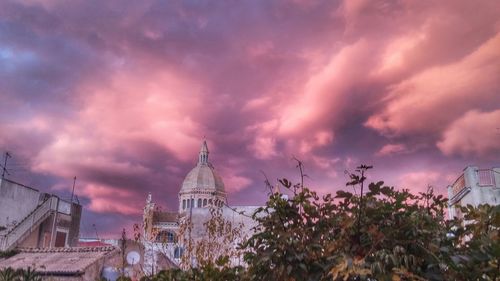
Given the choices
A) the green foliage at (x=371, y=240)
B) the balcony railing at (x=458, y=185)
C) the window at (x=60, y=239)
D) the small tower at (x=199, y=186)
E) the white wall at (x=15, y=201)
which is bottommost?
the green foliage at (x=371, y=240)

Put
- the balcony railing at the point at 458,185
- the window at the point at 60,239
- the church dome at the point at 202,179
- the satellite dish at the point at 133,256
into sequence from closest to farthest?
the satellite dish at the point at 133,256
the balcony railing at the point at 458,185
the window at the point at 60,239
the church dome at the point at 202,179

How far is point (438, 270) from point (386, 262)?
17.5 inches

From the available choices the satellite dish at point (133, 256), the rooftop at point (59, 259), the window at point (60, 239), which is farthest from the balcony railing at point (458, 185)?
the window at point (60, 239)

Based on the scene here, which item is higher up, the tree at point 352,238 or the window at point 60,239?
the window at point 60,239

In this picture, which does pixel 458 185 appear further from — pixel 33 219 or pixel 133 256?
pixel 33 219

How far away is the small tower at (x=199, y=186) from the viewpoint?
85.6 meters

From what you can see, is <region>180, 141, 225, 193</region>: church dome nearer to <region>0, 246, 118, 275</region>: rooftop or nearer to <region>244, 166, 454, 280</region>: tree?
<region>0, 246, 118, 275</region>: rooftop

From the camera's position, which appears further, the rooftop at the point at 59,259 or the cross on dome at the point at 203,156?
the cross on dome at the point at 203,156

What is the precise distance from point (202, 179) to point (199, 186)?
8.19 ft

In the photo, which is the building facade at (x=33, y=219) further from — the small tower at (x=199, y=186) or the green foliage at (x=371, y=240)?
the small tower at (x=199, y=186)

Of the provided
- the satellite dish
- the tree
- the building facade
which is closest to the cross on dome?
the building facade

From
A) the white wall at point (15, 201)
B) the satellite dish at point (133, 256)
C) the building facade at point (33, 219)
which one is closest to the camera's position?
the satellite dish at point (133, 256)

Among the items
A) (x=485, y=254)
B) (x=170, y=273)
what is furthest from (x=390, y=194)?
(x=170, y=273)

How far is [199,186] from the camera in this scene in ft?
289
